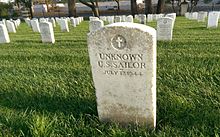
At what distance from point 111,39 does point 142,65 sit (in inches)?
19.1

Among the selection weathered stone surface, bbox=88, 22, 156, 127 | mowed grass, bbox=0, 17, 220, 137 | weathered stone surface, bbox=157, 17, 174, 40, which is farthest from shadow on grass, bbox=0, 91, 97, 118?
weathered stone surface, bbox=157, 17, 174, 40

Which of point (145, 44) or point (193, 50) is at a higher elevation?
point (145, 44)

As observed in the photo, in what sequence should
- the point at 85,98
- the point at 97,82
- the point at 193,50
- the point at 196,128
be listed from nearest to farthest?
the point at 196,128
the point at 97,82
the point at 85,98
the point at 193,50

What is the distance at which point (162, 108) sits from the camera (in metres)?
3.55

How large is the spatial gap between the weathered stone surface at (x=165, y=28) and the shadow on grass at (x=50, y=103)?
5951mm

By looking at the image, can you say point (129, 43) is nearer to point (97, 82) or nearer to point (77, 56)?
point (97, 82)

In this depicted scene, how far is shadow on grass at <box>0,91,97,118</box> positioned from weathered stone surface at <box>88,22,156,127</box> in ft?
1.49

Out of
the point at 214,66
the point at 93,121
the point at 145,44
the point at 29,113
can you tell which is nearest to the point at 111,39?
the point at 145,44

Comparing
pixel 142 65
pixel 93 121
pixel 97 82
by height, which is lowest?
pixel 93 121

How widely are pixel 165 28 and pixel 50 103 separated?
20.9 feet

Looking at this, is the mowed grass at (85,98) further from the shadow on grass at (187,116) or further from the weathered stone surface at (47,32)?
the weathered stone surface at (47,32)

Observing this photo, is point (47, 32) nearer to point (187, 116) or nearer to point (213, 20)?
point (187, 116)

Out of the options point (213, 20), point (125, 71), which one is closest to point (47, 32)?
point (125, 71)

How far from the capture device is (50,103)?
3971 mm
